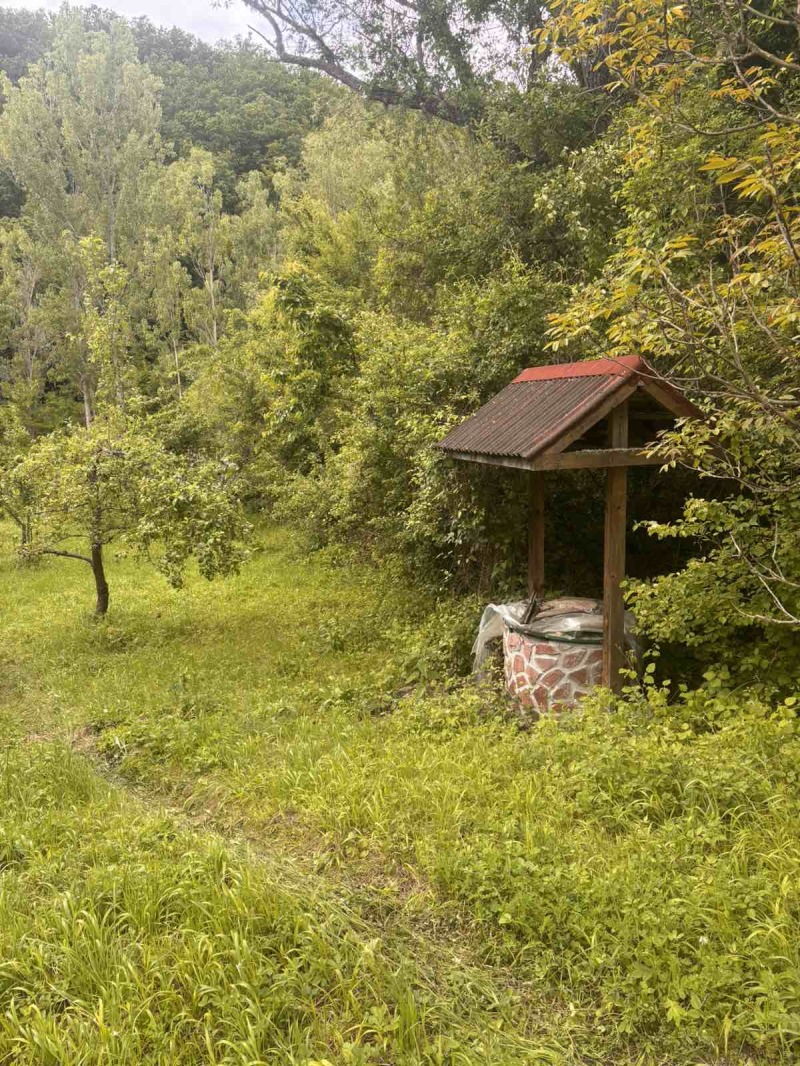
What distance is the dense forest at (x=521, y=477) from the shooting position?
3.31 metres

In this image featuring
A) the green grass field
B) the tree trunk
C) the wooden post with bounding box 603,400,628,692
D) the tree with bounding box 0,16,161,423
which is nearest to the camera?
the green grass field

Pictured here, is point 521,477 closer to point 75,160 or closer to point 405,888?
point 405,888

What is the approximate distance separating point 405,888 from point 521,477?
16.2ft

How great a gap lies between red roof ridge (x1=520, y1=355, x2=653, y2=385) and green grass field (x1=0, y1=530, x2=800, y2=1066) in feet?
8.03

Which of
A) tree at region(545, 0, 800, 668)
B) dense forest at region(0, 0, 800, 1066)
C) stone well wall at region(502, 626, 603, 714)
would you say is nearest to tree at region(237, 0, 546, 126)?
dense forest at region(0, 0, 800, 1066)

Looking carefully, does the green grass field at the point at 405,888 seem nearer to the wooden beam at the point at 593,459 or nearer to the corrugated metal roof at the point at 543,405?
the wooden beam at the point at 593,459

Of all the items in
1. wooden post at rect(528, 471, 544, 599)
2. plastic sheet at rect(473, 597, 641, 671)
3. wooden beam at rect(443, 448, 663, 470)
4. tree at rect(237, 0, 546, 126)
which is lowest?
plastic sheet at rect(473, 597, 641, 671)

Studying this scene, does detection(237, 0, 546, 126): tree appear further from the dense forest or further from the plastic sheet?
the plastic sheet

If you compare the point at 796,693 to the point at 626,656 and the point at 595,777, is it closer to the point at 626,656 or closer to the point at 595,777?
the point at 626,656

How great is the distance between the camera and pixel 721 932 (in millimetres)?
3004

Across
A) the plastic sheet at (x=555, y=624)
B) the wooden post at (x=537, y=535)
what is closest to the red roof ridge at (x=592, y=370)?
the wooden post at (x=537, y=535)

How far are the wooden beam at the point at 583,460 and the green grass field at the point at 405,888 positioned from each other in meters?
1.80

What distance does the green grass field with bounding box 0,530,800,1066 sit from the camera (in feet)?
8.93

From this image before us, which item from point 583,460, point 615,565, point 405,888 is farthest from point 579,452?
point 405,888
